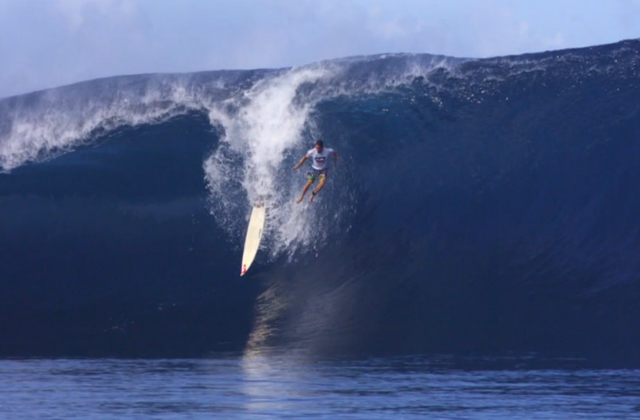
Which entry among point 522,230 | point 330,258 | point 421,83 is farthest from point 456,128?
point 330,258

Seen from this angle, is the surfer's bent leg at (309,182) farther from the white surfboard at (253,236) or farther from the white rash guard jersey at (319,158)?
the white surfboard at (253,236)

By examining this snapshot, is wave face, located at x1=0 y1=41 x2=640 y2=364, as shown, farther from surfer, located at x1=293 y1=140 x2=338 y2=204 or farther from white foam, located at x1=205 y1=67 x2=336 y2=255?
surfer, located at x1=293 y1=140 x2=338 y2=204

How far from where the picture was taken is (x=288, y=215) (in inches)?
611

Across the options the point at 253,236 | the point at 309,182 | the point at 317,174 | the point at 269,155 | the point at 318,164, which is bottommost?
the point at 253,236

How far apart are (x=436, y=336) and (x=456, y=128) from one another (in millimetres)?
4996

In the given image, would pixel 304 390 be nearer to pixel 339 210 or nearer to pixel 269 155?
pixel 339 210

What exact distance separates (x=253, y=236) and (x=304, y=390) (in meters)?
5.44

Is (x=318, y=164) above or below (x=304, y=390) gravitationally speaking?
above

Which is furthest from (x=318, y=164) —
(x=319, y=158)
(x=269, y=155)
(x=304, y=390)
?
(x=304, y=390)

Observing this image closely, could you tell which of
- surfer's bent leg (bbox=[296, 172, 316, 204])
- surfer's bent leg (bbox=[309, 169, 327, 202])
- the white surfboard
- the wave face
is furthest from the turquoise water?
surfer's bent leg (bbox=[309, 169, 327, 202])

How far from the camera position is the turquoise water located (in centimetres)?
902

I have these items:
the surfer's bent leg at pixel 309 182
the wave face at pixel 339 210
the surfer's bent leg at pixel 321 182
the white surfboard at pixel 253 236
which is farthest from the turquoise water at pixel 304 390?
the surfer's bent leg at pixel 321 182

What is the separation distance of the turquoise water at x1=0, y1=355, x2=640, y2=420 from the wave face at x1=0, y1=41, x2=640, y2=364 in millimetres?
1035

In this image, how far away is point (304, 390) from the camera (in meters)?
10.0
